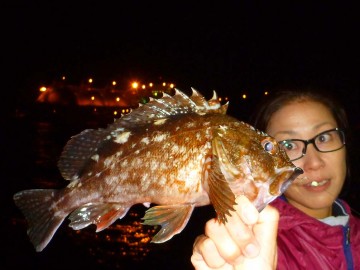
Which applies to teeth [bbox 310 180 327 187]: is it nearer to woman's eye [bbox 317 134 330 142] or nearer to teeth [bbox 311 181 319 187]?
teeth [bbox 311 181 319 187]

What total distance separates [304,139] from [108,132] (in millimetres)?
2065

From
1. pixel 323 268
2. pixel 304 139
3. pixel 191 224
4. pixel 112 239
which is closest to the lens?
pixel 323 268

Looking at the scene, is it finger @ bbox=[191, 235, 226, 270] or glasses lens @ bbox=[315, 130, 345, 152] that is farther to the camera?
glasses lens @ bbox=[315, 130, 345, 152]

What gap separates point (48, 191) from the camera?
291cm

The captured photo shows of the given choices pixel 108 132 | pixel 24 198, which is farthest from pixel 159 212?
pixel 24 198

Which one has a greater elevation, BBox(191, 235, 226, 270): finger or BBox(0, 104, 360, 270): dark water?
BBox(191, 235, 226, 270): finger

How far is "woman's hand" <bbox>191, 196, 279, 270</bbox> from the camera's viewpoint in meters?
2.12

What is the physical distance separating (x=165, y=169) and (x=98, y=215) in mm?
705

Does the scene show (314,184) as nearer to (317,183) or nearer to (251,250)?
(317,183)

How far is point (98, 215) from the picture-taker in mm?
2666

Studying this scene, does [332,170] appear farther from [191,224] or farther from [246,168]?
[191,224]

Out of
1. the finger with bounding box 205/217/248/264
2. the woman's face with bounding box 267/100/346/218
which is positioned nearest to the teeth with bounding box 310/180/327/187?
the woman's face with bounding box 267/100/346/218

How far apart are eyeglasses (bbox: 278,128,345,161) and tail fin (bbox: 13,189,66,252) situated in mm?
2318

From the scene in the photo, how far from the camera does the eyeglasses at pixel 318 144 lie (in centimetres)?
352
